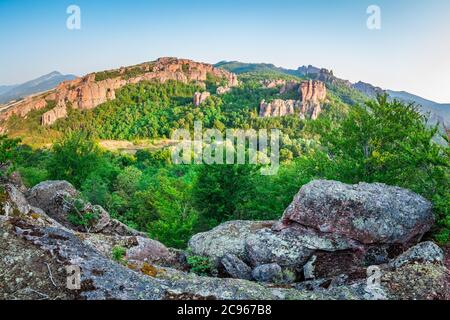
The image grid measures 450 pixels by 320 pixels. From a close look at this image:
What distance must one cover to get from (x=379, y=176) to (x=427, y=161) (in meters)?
5.52

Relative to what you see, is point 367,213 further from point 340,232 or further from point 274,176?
point 274,176

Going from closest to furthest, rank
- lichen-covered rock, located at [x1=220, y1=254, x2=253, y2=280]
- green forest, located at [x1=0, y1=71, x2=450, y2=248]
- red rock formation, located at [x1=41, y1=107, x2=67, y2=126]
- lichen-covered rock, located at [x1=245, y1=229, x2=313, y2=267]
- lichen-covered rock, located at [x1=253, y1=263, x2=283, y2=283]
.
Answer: lichen-covered rock, located at [x1=253, y1=263, x2=283, y2=283] → lichen-covered rock, located at [x1=220, y1=254, x2=253, y2=280] → lichen-covered rock, located at [x1=245, y1=229, x2=313, y2=267] → green forest, located at [x1=0, y1=71, x2=450, y2=248] → red rock formation, located at [x1=41, y1=107, x2=67, y2=126]

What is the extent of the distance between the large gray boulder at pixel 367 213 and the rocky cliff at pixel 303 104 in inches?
6211

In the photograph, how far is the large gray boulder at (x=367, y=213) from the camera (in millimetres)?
12406

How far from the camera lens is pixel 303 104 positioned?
183 metres

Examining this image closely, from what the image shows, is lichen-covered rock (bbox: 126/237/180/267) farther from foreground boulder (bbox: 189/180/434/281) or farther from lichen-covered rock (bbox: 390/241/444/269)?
lichen-covered rock (bbox: 390/241/444/269)

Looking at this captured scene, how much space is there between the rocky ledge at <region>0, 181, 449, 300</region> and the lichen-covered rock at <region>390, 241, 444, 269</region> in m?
0.04

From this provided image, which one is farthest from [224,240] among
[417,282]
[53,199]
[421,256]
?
[53,199]

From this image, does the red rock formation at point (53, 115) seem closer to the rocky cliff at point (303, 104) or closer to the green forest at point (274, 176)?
the rocky cliff at point (303, 104)

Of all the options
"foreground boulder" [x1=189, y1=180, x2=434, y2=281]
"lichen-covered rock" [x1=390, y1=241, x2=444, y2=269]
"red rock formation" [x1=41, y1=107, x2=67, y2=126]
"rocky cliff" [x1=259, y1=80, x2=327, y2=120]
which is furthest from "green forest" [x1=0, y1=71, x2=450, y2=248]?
"red rock formation" [x1=41, y1=107, x2=67, y2=126]

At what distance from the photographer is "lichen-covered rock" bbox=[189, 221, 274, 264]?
44.7 ft

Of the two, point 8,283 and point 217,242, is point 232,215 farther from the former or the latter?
point 8,283

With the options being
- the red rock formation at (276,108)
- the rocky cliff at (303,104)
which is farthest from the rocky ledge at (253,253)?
the red rock formation at (276,108)

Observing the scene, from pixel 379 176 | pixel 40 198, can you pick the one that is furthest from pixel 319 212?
pixel 40 198
